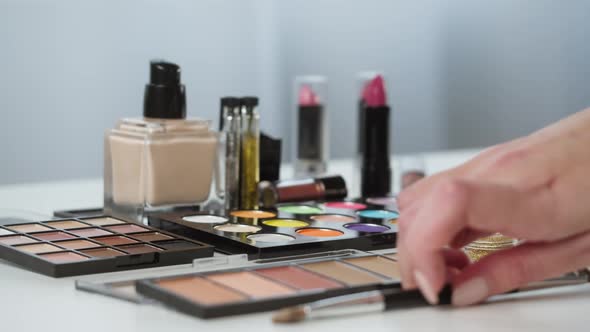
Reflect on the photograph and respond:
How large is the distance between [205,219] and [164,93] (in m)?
0.20

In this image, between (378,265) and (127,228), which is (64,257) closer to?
(127,228)

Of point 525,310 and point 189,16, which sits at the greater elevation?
point 189,16

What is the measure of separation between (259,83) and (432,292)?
122 inches

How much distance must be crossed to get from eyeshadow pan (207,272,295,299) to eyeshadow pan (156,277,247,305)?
0.01m

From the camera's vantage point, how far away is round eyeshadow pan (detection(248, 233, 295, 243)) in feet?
3.66

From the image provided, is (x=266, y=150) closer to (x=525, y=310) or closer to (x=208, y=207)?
(x=208, y=207)

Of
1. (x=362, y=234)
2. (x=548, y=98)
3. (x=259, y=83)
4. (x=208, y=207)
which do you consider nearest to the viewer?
(x=362, y=234)

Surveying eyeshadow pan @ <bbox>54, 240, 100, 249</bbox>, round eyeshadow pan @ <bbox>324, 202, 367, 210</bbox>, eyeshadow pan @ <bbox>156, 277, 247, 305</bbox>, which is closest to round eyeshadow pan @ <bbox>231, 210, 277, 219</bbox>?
round eyeshadow pan @ <bbox>324, 202, 367, 210</bbox>

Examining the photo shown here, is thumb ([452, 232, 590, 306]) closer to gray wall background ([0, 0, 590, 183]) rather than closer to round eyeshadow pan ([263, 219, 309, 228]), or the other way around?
round eyeshadow pan ([263, 219, 309, 228])

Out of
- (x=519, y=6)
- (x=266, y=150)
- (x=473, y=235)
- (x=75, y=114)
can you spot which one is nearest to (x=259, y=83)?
(x=75, y=114)

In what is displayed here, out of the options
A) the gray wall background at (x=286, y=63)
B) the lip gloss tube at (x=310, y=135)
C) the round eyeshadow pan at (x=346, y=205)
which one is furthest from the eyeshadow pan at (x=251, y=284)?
the gray wall background at (x=286, y=63)

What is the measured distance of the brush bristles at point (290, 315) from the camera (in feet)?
2.70

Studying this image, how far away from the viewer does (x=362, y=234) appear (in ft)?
3.76

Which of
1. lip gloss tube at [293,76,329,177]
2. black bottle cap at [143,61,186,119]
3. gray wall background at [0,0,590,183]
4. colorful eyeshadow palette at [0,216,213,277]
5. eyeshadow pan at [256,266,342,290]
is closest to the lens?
eyeshadow pan at [256,266,342,290]
